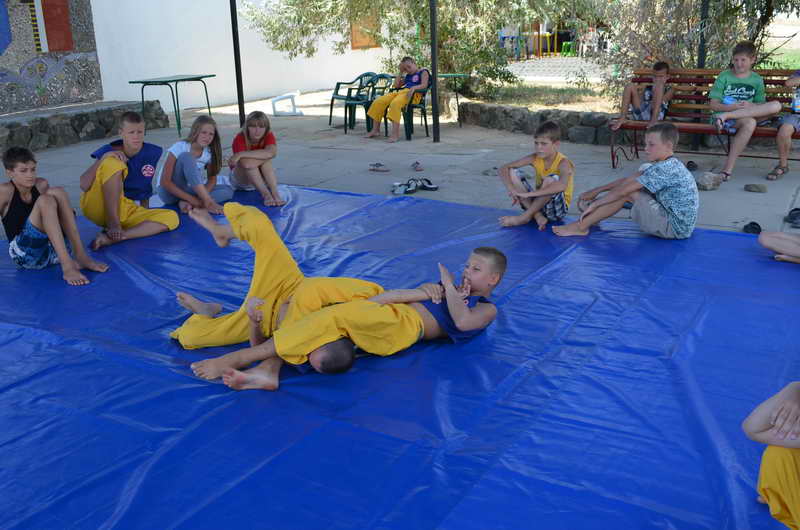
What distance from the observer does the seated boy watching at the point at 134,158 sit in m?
4.87

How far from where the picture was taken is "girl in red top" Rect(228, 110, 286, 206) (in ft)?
19.1

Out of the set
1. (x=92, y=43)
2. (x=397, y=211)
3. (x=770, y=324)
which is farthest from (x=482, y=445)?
(x=92, y=43)

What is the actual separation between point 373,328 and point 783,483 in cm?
159

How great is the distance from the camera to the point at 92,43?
10.5 meters

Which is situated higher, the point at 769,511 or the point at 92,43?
the point at 92,43

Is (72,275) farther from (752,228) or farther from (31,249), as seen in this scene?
(752,228)

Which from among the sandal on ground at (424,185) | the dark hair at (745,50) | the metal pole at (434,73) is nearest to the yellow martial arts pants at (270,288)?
the sandal on ground at (424,185)

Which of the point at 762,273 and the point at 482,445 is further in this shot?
the point at 762,273

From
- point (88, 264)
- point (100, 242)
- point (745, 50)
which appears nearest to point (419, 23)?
point (745, 50)

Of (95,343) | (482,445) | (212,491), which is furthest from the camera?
(95,343)

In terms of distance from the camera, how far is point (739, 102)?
263 inches

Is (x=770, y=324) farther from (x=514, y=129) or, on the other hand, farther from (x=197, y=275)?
(x=514, y=129)

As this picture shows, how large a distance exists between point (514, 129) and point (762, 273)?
5939 mm

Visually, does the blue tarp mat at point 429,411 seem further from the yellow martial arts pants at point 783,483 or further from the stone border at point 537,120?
the stone border at point 537,120
